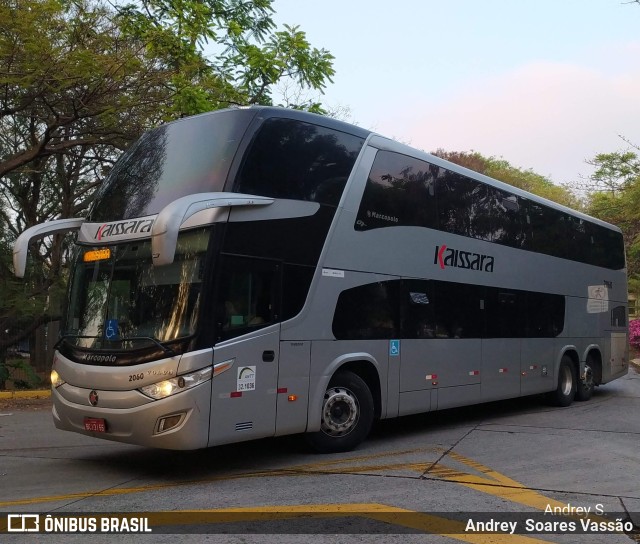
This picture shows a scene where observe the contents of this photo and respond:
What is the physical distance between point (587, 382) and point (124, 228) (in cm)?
1164

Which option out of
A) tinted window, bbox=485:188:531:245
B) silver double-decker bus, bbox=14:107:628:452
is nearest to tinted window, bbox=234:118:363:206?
silver double-decker bus, bbox=14:107:628:452

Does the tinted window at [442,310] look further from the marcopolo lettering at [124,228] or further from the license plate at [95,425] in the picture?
the license plate at [95,425]

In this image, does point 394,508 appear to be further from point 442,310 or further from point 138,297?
point 442,310

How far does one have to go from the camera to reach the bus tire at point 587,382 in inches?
587

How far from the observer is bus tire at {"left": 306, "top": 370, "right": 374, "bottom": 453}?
8320mm

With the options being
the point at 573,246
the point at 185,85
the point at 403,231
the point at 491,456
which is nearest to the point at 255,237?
the point at 403,231

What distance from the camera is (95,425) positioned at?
709 cm

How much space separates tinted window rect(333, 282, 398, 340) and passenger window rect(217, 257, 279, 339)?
1.16m

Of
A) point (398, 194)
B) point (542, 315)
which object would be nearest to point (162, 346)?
point (398, 194)

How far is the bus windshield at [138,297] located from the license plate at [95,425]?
2.52 feet

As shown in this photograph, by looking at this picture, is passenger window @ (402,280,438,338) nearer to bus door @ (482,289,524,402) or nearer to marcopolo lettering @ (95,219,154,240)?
bus door @ (482,289,524,402)

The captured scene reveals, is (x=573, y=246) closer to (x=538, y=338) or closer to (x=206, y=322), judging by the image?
(x=538, y=338)

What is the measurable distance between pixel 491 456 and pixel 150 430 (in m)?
4.33

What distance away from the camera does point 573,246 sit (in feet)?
A: 48.2
